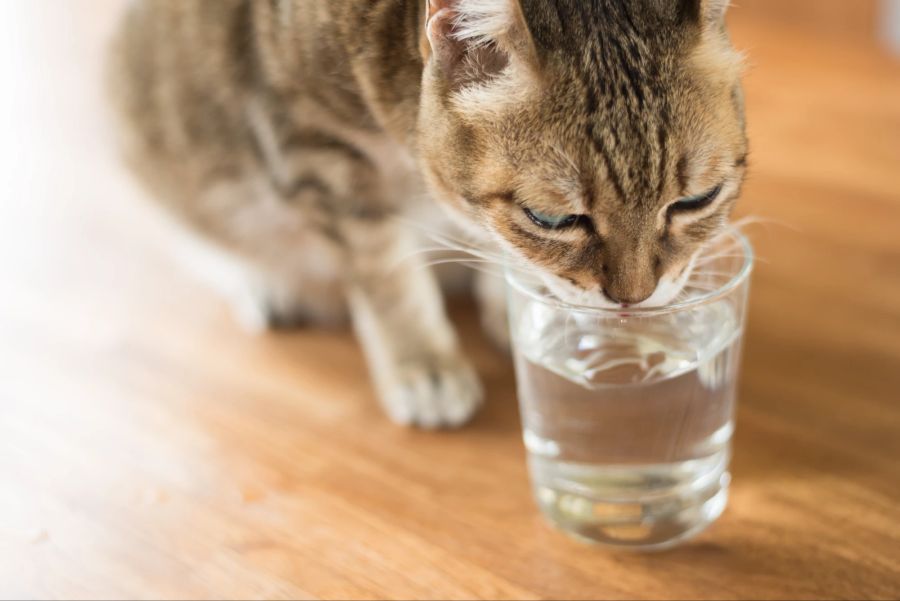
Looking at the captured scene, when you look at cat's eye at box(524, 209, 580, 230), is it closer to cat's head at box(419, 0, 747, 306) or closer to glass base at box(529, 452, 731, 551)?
cat's head at box(419, 0, 747, 306)

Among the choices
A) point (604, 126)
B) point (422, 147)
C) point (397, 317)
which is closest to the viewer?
point (604, 126)

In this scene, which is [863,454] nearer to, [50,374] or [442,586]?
[442,586]

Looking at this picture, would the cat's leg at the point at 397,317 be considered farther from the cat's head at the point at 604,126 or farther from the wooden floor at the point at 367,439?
the cat's head at the point at 604,126

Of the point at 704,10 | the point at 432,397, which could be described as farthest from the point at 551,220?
the point at 432,397

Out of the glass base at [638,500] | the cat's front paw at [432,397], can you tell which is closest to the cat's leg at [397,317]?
the cat's front paw at [432,397]

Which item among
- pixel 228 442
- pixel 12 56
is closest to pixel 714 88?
pixel 228 442

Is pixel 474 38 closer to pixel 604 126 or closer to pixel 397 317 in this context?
pixel 604 126
